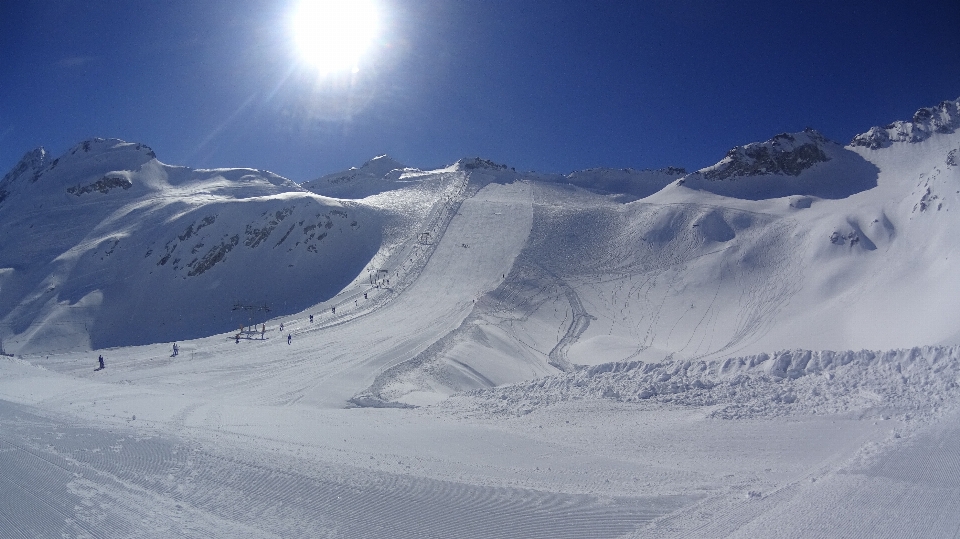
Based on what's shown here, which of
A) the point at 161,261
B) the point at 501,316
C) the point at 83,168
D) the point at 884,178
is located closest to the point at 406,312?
the point at 501,316

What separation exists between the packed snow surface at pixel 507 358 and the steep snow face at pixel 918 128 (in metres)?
0.49

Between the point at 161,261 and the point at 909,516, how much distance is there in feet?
231

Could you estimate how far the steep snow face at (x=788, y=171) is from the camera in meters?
62.9

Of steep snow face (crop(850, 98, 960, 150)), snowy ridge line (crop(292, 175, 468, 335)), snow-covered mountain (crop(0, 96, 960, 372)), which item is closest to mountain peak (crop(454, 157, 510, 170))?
snow-covered mountain (crop(0, 96, 960, 372))

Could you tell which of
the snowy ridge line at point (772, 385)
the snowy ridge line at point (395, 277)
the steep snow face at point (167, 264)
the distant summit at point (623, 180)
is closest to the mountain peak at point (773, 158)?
the distant summit at point (623, 180)

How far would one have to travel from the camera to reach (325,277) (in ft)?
180

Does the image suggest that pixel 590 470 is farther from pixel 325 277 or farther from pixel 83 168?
pixel 83 168

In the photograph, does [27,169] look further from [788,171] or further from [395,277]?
[788,171]

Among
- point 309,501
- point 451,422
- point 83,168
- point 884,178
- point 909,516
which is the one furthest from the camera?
point 83,168

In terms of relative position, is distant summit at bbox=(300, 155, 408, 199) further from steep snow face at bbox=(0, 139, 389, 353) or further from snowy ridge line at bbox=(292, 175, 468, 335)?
snowy ridge line at bbox=(292, 175, 468, 335)

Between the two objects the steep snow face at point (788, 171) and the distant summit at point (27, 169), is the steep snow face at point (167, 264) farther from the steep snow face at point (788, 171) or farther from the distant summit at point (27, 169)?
the steep snow face at point (788, 171)

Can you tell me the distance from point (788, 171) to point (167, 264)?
75.2 m

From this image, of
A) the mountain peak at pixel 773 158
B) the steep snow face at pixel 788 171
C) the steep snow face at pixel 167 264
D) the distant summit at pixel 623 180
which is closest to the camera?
the steep snow face at pixel 167 264

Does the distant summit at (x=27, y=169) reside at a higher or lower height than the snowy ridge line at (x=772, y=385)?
higher
